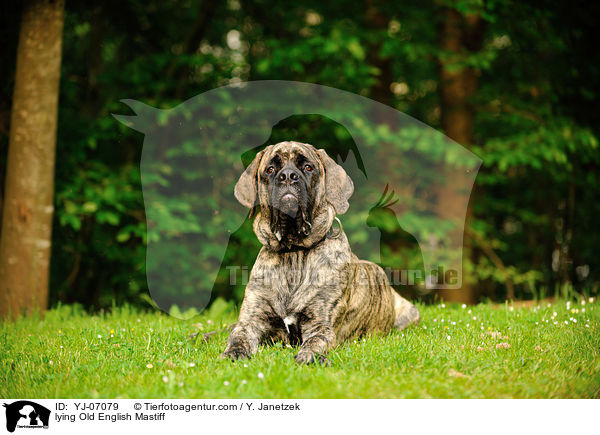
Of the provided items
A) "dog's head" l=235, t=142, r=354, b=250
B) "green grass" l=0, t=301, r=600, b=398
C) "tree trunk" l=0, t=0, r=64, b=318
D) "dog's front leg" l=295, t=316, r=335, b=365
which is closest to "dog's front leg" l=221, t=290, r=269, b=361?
"green grass" l=0, t=301, r=600, b=398

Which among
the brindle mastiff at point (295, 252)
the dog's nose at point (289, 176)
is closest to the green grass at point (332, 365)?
the brindle mastiff at point (295, 252)

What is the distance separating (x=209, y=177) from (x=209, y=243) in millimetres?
974

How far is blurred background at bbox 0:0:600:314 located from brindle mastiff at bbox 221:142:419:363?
2627 mm

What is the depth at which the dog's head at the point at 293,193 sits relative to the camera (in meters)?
3.54

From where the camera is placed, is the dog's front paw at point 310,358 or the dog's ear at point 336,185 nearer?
the dog's front paw at point 310,358

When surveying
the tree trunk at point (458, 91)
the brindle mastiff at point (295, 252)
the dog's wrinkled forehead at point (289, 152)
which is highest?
the tree trunk at point (458, 91)

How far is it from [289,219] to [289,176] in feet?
0.96

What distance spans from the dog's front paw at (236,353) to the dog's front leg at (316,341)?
354 millimetres

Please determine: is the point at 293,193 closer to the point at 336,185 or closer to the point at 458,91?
the point at 336,185

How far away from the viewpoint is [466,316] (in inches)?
206
